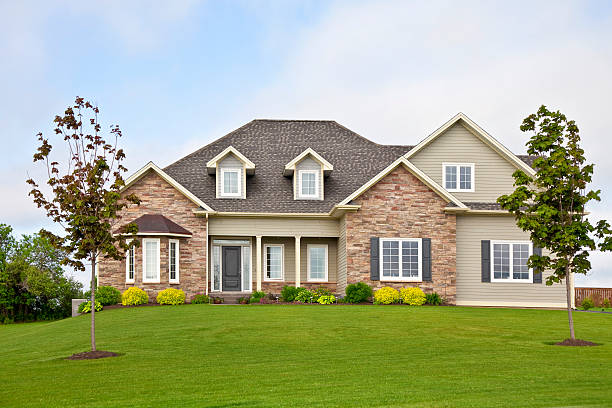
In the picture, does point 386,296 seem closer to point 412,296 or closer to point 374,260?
point 412,296

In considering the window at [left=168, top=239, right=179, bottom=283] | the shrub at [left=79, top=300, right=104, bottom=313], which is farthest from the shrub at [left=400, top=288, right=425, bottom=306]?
the shrub at [left=79, top=300, right=104, bottom=313]

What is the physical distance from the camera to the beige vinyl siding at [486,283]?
30469 millimetres

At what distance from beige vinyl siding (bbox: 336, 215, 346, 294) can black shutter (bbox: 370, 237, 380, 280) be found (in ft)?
4.26

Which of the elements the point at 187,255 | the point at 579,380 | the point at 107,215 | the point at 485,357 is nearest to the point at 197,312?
the point at 187,255

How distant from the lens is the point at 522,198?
62.7 feet

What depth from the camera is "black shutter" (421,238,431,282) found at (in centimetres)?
2939

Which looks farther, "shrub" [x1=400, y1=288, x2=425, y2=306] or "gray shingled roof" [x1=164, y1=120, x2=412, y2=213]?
"gray shingled roof" [x1=164, y1=120, x2=412, y2=213]

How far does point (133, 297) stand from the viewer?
28234 mm

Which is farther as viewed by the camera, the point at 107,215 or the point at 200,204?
the point at 200,204

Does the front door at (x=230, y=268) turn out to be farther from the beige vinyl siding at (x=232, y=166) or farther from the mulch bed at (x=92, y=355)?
the mulch bed at (x=92, y=355)

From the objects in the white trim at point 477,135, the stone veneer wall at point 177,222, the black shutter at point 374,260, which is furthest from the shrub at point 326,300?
the white trim at point 477,135

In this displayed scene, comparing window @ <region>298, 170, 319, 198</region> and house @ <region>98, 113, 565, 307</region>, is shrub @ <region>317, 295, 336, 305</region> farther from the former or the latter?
window @ <region>298, 170, 319, 198</region>

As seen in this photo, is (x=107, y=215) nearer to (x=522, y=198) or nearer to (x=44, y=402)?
(x=44, y=402)

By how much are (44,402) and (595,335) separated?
15.6m
